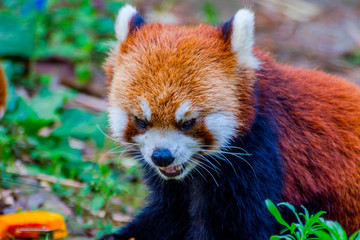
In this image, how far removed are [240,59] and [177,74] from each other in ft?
1.44

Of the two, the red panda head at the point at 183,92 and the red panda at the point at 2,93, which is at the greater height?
the red panda head at the point at 183,92

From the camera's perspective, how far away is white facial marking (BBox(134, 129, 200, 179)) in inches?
139

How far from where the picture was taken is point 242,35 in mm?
3658

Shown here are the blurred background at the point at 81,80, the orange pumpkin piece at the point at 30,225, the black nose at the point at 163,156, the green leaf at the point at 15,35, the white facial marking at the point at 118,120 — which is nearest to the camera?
the black nose at the point at 163,156

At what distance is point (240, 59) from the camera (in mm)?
3693

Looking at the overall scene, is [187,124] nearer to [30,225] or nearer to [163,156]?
[163,156]

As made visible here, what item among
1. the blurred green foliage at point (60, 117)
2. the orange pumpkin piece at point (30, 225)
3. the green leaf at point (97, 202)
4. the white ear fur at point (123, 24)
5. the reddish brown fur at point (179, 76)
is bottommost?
the orange pumpkin piece at point (30, 225)

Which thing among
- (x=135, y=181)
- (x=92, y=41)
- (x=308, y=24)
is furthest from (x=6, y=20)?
(x=308, y=24)

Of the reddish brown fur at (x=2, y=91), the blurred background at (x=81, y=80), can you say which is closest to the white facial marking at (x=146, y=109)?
the blurred background at (x=81, y=80)

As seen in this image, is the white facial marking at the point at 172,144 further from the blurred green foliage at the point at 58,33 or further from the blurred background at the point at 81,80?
the blurred green foliage at the point at 58,33

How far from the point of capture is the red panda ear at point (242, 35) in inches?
144

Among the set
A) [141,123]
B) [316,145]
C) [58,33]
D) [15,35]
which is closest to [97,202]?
[141,123]

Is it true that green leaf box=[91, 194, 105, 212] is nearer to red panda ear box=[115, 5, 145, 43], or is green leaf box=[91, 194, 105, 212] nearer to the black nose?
the black nose

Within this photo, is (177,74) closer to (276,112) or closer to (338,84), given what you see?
(276,112)
